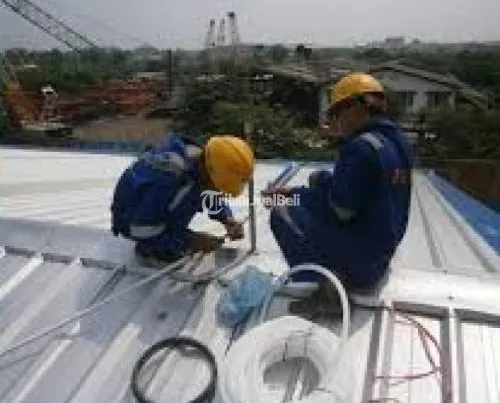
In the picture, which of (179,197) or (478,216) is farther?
(478,216)

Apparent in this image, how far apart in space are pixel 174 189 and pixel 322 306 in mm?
1185

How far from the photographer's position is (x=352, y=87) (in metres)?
3.06

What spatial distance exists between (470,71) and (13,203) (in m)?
59.3

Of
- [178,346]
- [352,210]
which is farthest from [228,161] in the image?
[178,346]

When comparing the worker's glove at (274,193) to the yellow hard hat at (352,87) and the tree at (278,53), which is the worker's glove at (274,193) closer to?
Result: the yellow hard hat at (352,87)

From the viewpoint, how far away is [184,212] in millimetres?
3596

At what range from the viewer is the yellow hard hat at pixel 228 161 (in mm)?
3416

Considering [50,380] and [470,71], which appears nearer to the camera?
[50,380]

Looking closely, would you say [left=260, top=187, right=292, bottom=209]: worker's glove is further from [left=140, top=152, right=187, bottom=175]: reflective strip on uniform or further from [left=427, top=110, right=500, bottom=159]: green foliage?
[left=427, top=110, right=500, bottom=159]: green foliage

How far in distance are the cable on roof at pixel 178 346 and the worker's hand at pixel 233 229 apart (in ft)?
4.13

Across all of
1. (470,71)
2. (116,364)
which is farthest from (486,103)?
(116,364)

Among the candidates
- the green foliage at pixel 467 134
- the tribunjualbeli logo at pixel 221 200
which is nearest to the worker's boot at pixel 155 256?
the tribunjualbeli logo at pixel 221 200

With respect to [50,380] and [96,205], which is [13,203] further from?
[50,380]

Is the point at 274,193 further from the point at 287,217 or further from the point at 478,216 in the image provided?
the point at 478,216
